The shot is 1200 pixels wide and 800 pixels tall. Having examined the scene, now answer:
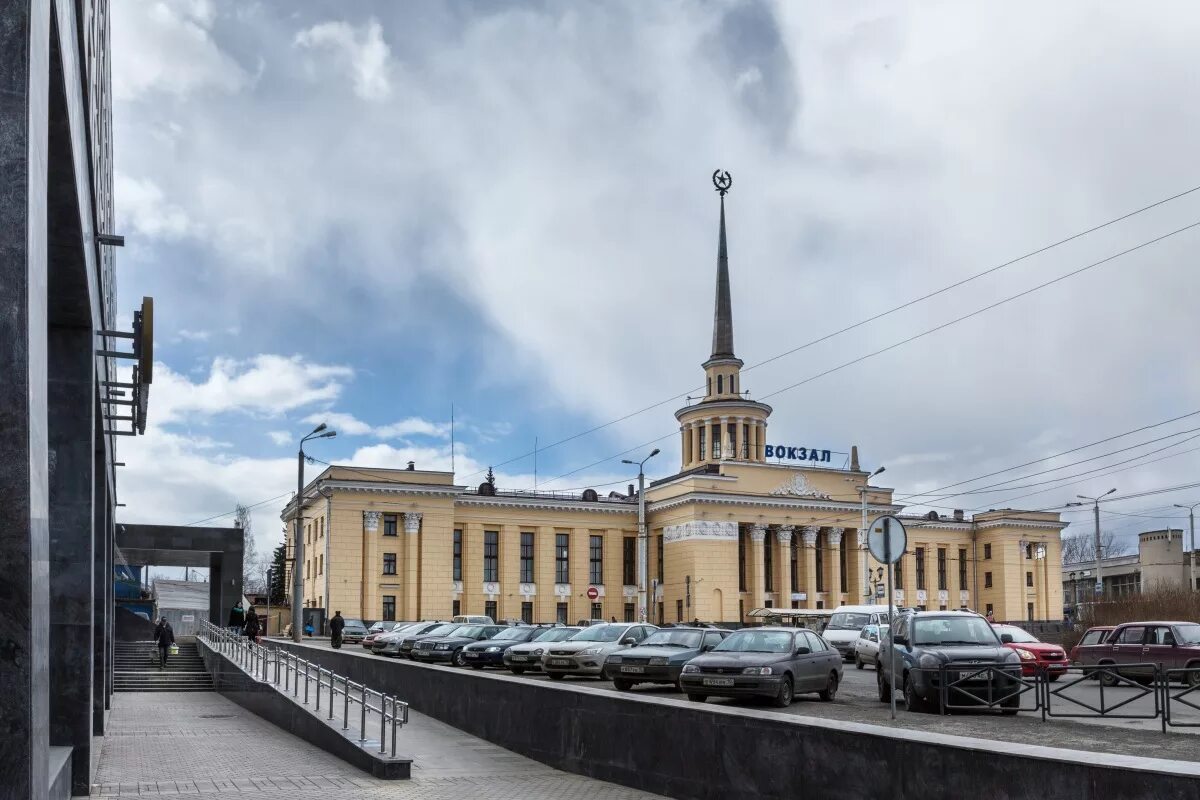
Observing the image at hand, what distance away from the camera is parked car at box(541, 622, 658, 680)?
25281 millimetres

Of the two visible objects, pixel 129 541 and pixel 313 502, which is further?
pixel 313 502

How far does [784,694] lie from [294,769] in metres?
7.42

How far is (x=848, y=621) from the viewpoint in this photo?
37750mm

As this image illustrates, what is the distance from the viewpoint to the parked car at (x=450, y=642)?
32.6 metres

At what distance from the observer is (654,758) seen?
13203mm

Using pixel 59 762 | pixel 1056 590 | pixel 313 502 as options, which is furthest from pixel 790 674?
pixel 1056 590

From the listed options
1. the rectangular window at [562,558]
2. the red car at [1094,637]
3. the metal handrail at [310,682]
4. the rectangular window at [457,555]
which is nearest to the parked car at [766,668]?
the metal handrail at [310,682]

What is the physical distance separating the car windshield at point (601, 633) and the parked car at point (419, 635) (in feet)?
23.7

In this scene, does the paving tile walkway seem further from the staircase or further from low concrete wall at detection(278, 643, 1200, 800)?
the staircase

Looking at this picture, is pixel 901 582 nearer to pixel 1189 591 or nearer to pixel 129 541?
pixel 1189 591

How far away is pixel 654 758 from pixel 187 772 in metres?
5.90

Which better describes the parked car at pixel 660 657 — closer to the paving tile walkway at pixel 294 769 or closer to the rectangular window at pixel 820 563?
the paving tile walkway at pixel 294 769

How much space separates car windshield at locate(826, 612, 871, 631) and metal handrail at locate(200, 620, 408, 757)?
61.9 ft

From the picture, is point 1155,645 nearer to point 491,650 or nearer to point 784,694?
point 784,694
